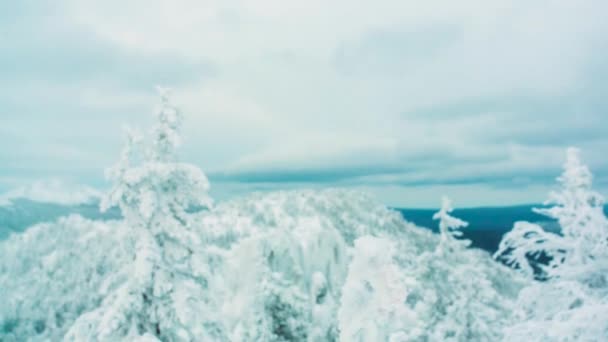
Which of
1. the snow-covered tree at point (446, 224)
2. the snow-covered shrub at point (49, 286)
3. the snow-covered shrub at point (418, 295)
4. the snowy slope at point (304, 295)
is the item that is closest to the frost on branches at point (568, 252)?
the snowy slope at point (304, 295)

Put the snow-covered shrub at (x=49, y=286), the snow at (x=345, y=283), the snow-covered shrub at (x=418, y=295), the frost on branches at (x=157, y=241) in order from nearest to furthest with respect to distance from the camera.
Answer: the snow at (x=345, y=283)
the frost on branches at (x=157, y=241)
the snow-covered shrub at (x=418, y=295)
the snow-covered shrub at (x=49, y=286)

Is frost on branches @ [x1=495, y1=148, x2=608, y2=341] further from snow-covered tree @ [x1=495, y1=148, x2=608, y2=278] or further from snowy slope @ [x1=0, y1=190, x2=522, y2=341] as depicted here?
snowy slope @ [x1=0, y1=190, x2=522, y2=341]

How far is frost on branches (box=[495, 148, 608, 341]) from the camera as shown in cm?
718

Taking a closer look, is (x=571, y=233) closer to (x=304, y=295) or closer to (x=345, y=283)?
(x=345, y=283)

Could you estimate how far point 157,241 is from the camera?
34.2 ft

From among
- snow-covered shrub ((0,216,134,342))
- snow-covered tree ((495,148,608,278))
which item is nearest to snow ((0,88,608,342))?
snow-covered tree ((495,148,608,278))

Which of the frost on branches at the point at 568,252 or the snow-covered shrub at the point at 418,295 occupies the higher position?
the frost on branches at the point at 568,252

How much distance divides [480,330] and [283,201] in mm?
142737

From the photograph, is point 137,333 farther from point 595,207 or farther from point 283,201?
point 283,201

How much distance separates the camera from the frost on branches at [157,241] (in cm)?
976

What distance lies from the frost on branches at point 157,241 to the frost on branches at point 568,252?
729 cm

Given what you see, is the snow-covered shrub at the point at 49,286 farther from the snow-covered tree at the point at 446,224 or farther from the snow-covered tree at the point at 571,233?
the snow-covered tree at the point at 571,233

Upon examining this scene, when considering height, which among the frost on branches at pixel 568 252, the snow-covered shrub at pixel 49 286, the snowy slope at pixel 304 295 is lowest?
the snow-covered shrub at pixel 49 286

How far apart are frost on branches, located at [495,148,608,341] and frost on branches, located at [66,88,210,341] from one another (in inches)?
287
